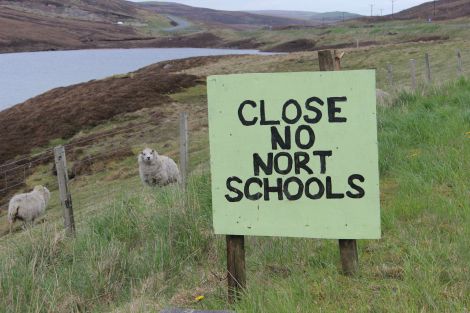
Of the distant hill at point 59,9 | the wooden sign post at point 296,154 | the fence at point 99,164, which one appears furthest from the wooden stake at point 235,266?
the distant hill at point 59,9

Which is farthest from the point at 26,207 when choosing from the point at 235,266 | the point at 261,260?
the point at 235,266

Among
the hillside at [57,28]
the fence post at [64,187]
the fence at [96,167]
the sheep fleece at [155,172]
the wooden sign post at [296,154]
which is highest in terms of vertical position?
the hillside at [57,28]

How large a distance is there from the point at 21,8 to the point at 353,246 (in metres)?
197

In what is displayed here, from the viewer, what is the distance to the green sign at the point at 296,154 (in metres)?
3.53

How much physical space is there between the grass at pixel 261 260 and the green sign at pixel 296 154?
0.45 m

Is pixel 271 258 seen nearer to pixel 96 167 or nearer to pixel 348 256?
pixel 348 256

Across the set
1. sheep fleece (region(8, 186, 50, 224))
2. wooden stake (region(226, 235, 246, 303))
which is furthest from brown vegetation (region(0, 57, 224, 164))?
wooden stake (region(226, 235, 246, 303))

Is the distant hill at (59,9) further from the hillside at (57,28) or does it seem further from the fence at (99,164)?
the fence at (99,164)

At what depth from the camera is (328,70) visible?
3.88 meters

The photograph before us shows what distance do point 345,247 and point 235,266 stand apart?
795 millimetres

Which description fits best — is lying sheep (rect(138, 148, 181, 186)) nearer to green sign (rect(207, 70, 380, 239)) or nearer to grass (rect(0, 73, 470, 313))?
grass (rect(0, 73, 470, 313))

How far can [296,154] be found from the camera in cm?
357

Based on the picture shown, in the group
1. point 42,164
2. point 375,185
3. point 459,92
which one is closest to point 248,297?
point 375,185

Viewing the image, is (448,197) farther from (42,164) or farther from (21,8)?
(21,8)
